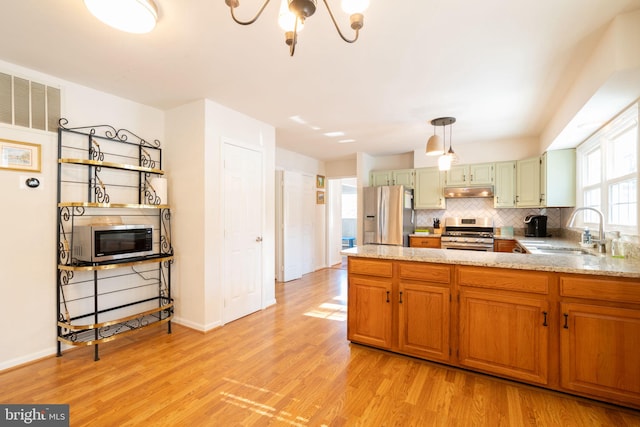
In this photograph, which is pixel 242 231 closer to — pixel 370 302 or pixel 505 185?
pixel 370 302

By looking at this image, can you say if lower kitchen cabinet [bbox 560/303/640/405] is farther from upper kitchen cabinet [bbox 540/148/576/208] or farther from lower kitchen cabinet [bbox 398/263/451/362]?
upper kitchen cabinet [bbox 540/148/576/208]

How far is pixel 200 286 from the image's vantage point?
3273 mm

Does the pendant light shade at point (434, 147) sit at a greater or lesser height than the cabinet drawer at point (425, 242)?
greater

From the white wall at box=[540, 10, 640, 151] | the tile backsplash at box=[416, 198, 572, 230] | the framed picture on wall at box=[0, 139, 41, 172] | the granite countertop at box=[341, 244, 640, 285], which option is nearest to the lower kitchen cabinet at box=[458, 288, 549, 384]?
the granite countertop at box=[341, 244, 640, 285]

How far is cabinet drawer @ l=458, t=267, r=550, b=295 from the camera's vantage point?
208 centimetres

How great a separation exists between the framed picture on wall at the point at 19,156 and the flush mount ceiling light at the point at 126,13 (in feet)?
5.31

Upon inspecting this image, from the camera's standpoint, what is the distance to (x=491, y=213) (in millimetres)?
5168

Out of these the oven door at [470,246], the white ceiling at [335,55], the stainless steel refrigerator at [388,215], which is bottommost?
the oven door at [470,246]

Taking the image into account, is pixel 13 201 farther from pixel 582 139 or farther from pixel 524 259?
pixel 582 139

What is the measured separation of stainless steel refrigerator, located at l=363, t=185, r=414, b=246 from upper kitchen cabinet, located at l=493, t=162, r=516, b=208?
141 cm

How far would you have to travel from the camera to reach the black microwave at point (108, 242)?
102 inches

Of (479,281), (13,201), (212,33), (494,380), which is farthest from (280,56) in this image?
(494,380)

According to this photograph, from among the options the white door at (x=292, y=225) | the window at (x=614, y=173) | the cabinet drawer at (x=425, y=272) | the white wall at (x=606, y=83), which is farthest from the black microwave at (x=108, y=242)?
the window at (x=614, y=173)

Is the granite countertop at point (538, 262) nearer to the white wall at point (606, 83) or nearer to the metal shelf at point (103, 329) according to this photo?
the white wall at point (606, 83)
